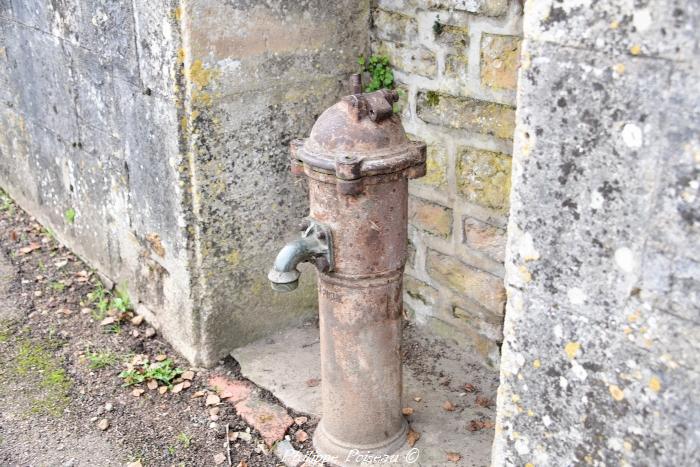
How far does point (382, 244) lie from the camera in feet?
9.16

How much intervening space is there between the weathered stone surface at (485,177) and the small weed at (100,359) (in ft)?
6.45

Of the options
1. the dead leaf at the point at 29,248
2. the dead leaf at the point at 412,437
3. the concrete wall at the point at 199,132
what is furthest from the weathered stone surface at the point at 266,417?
the dead leaf at the point at 29,248

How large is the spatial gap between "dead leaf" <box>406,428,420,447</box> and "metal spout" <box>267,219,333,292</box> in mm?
871

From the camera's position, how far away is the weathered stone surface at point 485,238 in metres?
3.43

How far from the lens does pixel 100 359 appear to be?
3.90 m

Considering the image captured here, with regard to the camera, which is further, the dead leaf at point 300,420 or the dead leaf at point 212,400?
the dead leaf at point 212,400

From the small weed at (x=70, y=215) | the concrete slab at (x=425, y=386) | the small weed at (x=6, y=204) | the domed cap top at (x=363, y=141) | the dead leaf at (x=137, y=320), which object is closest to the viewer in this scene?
the domed cap top at (x=363, y=141)

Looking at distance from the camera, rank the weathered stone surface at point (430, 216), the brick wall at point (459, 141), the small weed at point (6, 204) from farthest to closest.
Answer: the small weed at point (6, 204), the weathered stone surface at point (430, 216), the brick wall at point (459, 141)

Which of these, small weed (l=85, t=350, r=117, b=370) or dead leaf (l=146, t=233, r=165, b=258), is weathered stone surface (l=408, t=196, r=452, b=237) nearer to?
dead leaf (l=146, t=233, r=165, b=258)

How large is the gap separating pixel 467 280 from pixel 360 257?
997 millimetres

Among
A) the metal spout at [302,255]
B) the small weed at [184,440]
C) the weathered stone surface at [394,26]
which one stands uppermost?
the weathered stone surface at [394,26]

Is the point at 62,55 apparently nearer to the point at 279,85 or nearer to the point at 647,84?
the point at 279,85

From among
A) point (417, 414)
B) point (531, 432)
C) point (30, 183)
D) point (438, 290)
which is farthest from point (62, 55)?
point (531, 432)

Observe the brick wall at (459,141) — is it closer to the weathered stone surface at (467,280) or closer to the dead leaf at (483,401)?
the weathered stone surface at (467,280)
